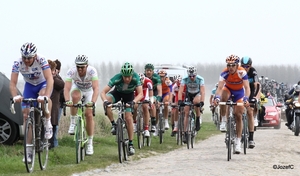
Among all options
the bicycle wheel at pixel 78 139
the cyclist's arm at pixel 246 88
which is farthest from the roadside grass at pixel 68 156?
the cyclist's arm at pixel 246 88

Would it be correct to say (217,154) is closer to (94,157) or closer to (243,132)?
(243,132)

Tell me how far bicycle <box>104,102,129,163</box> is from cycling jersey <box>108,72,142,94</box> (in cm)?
71

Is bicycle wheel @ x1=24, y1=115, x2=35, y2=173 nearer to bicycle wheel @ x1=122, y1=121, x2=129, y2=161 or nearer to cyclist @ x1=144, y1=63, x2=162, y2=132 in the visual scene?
bicycle wheel @ x1=122, y1=121, x2=129, y2=161

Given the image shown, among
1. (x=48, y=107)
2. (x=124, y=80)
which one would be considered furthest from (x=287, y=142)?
(x=48, y=107)

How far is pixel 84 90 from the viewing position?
47.5 feet

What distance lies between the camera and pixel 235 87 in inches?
627

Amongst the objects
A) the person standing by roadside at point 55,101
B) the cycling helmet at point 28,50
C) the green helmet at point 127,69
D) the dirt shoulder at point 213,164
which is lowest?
the dirt shoulder at point 213,164

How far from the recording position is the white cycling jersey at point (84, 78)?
46.4 ft

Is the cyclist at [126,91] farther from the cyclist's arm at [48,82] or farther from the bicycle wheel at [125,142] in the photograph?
the cyclist's arm at [48,82]

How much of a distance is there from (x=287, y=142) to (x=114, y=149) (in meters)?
5.98

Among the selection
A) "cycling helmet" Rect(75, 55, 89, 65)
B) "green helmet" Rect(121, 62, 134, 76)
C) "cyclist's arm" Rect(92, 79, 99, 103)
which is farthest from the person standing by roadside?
"cyclist's arm" Rect(92, 79, 99, 103)

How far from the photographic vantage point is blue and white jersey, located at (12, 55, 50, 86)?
12273 mm

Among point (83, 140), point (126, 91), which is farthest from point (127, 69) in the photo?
point (83, 140)

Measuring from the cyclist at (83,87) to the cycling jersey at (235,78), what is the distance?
3145 millimetres
